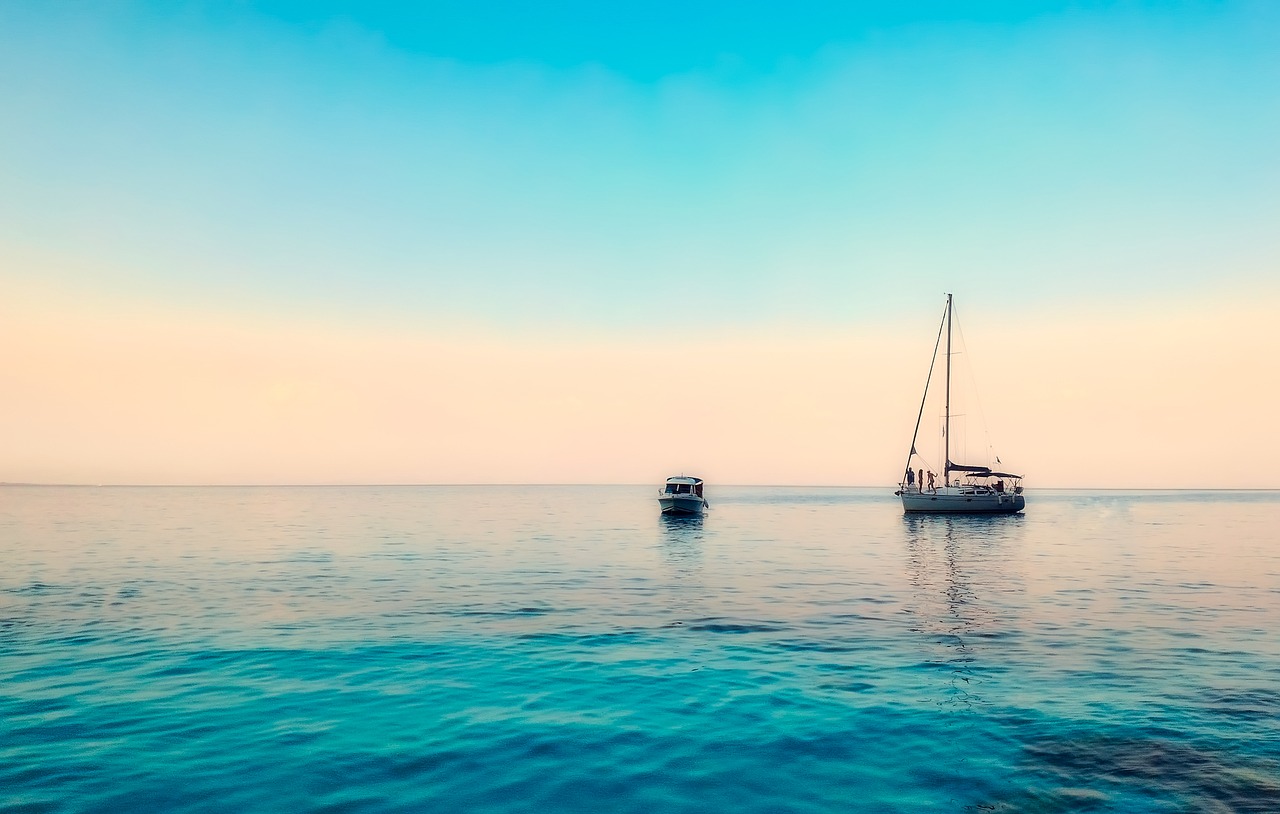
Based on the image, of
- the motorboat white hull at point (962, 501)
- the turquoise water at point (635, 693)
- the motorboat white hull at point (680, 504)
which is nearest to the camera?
the turquoise water at point (635, 693)

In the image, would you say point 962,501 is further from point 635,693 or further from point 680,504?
point 635,693

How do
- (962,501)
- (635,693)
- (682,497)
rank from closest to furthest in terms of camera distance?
(635,693), (682,497), (962,501)

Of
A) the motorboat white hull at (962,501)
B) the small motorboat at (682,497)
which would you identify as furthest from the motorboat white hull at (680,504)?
the motorboat white hull at (962,501)

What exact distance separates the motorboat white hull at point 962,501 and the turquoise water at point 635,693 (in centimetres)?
5316

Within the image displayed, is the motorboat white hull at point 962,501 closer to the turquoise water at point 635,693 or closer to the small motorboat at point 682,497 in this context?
the small motorboat at point 682,497

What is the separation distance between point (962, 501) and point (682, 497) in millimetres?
32870

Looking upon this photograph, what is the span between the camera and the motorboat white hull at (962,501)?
87.2m

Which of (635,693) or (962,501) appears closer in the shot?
(635,693)

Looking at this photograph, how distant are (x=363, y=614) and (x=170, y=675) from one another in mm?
8584

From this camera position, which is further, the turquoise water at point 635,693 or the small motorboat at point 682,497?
the small motorboat at point 682,497

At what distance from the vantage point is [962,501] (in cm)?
8738

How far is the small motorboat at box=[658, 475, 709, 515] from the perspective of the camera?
84812mm

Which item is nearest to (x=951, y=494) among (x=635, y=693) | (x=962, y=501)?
(x=962, y=501)

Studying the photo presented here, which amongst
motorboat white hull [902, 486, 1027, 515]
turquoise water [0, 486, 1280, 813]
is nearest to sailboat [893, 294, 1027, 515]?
motorboat white hull [902, 486, 1027, 515]
